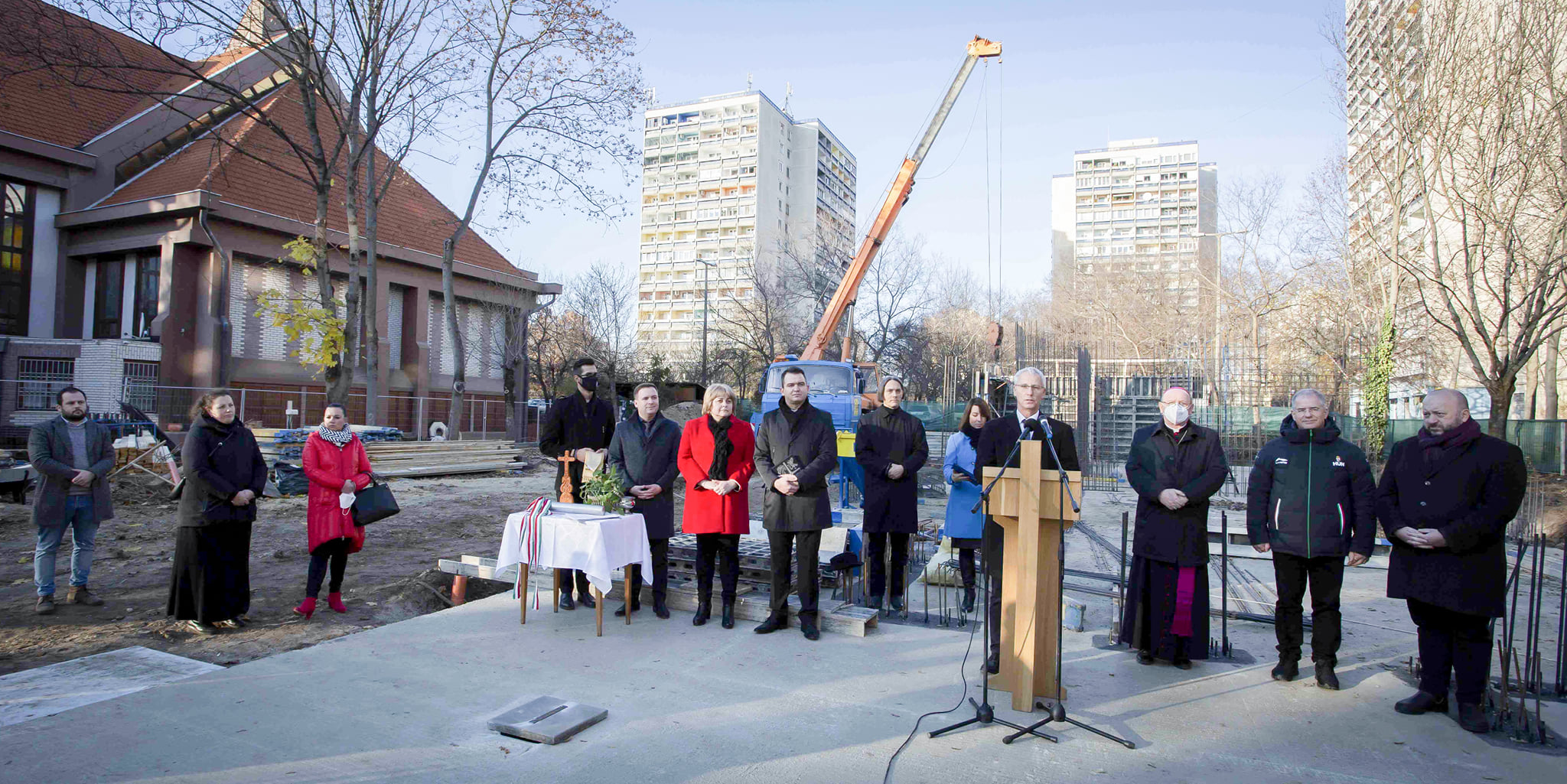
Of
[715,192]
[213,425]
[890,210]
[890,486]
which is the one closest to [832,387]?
[890,210]

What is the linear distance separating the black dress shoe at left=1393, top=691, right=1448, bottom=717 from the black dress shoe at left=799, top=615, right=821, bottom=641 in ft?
10.7

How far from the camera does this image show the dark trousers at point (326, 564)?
628 cm

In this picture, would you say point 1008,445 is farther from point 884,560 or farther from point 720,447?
point 720,447

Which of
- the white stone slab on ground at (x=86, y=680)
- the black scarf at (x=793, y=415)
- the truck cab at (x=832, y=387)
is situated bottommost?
the white stone slab on ground at (x=86, y=680)

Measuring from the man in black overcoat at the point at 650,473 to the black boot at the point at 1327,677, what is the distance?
13.7 ft

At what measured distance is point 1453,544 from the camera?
→ 432 centimetres

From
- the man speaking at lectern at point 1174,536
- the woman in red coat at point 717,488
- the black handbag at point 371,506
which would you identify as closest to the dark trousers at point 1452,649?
the man speaking at lectern at point 1174,536

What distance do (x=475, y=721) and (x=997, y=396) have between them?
1799 centimetres

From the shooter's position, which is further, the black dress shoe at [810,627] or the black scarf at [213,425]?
the black scarf at [213,425]

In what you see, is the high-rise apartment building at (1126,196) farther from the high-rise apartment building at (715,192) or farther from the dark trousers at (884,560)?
the dark trousers at (884,560)

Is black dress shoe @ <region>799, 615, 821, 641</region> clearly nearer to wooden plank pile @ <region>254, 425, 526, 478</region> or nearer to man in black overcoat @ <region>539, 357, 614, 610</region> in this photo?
man in black overcoat @ <region>539, 357, 614, 610</region>

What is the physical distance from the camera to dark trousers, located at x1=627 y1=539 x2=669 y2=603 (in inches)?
247

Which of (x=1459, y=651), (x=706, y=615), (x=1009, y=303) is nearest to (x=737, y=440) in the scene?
(x=706, y=615)

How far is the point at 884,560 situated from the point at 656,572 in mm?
1791
